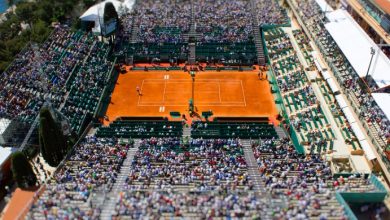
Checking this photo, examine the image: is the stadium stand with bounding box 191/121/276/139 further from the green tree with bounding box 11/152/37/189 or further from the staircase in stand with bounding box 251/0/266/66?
the staircase in stand with bounding box 251/0/266/66

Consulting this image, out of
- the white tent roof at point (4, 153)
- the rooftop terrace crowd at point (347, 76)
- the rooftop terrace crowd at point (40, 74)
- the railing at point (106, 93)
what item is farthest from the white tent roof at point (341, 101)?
the white tent roof at point (4, 153)

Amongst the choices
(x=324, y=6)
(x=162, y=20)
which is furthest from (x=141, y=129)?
(x=324, y=6)

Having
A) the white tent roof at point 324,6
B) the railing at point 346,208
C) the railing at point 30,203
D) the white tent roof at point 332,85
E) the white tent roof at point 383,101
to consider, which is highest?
the white tent roof at point 324,6

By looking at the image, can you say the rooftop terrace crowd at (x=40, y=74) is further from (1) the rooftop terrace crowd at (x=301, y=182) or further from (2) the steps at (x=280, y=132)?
(2) the steps at (x=280, y=132)

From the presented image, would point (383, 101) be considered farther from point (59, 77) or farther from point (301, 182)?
point (59, 77)

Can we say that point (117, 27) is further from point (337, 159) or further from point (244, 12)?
point (337, 159)

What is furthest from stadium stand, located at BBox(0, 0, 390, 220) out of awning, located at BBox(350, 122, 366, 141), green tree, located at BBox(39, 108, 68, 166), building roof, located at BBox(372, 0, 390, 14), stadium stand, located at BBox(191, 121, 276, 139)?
building roof, located at BBox(372, 0, 390, 14)
